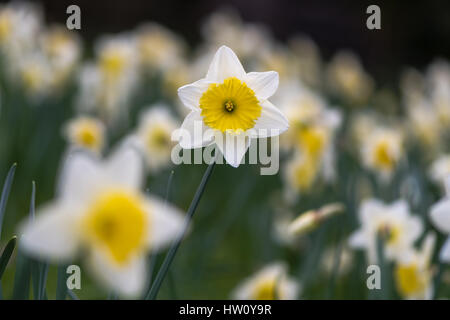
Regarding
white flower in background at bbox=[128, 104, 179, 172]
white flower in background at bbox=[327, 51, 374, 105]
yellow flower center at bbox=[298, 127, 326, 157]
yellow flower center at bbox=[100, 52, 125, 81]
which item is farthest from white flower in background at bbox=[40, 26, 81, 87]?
white flower in background at bbox=[327, 51, 374, 105]

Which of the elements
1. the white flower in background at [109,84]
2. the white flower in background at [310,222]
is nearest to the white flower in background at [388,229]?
the white flower in background at [310,222]

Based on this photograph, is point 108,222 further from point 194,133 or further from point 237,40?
point 237,40

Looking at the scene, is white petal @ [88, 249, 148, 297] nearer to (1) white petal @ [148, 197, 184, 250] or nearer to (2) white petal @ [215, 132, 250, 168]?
(1) white petal @ [148, 197, 184, 250]

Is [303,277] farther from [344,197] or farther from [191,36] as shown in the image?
[191,36]

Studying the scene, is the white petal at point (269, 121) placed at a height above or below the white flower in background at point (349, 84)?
below

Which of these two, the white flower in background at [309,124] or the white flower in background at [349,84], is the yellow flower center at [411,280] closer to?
the white flower in background at [309,124]

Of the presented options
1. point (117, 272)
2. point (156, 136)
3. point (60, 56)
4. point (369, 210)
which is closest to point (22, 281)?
point (117, 272)
